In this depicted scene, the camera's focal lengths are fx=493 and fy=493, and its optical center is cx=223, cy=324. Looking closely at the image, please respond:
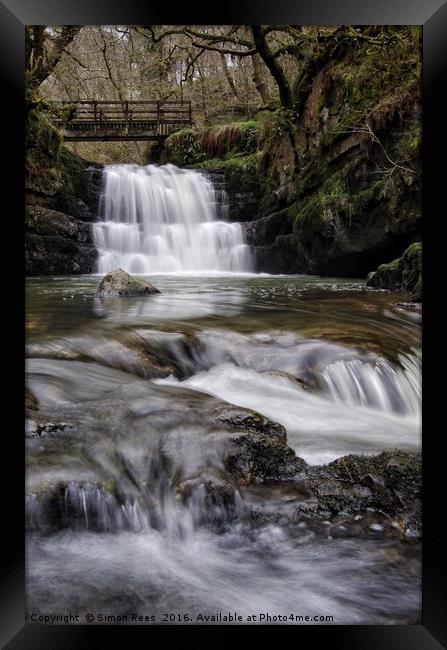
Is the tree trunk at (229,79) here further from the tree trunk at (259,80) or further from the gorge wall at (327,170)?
the gorge wall at (327,170)

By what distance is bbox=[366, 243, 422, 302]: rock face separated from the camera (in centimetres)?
376

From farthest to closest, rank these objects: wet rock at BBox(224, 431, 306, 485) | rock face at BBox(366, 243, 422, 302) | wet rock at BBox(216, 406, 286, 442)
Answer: rock face at BBox(366, 243, 422, 302), wet rock at BBox(216, 406, 286, 442), wet rock at BBox(224, 431, 306, 485)

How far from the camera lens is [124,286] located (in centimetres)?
397

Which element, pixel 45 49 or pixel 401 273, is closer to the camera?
pixel 45 49

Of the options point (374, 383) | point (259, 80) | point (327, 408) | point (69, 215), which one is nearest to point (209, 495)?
point (327, 408)

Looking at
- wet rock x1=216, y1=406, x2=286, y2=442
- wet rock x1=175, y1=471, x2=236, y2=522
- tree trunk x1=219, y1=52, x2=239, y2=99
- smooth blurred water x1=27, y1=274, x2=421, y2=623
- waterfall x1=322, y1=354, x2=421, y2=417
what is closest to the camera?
smooth blurred water x1=27, y1=274, x2=421, y2=623

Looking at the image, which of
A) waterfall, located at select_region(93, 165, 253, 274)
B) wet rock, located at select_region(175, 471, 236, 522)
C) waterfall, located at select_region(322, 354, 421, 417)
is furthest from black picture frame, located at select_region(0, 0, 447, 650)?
waterfall, located at select_region(93, 165, 253, 274)

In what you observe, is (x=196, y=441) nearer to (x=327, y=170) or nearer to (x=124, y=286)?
(x=124, y=286)

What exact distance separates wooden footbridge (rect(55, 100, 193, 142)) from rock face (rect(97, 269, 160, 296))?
42.4 inches

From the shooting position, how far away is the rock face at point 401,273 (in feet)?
12.3

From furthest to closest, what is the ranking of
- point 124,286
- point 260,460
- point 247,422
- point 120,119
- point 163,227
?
point 163,227
point 124,286
point 120,119
point 247,422
point 260,460

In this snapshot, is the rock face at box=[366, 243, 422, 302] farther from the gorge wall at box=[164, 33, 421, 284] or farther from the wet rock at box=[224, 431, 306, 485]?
the wet rock at box=[224, 431, 306, 485]
